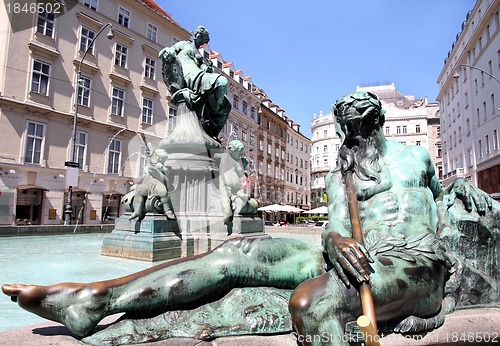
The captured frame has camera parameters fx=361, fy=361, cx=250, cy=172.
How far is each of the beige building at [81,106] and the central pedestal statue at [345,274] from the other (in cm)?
1811

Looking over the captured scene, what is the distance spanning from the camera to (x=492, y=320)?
5.68 ft

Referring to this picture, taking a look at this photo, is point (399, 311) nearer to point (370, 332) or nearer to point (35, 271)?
point (370, 332)

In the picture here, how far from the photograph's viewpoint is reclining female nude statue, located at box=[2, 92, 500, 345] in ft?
4.60

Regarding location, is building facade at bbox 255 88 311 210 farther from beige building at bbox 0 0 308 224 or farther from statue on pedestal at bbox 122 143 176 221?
statue on pedestal at bbox 122 143 176 221

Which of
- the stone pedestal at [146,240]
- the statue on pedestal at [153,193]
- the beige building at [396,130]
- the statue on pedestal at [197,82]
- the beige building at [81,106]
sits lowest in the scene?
the stone pedestal at [146,240]

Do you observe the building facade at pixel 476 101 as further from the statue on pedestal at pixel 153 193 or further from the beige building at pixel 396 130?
the statue on pedestal at pixel 153 193

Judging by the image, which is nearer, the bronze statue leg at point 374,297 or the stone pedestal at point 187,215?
the bronze statue leg at point 374,297

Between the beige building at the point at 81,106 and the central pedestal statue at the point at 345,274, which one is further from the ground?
the beige building at the point at 81,106

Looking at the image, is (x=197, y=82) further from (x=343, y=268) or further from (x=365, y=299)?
(x=365, y=299)

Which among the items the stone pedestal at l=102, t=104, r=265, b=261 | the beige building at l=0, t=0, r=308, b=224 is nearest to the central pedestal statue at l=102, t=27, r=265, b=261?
the stone pedestal at l=102, t=104, r=265, b=261

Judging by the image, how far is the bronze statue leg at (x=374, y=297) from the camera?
132 cm

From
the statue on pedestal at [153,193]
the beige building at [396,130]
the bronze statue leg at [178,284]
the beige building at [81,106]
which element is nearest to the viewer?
the bronze statue leg at [178,284]

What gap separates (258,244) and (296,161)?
56.0 m

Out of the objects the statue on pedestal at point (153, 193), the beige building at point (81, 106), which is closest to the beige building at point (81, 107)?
the beige building at point (81, 106)
